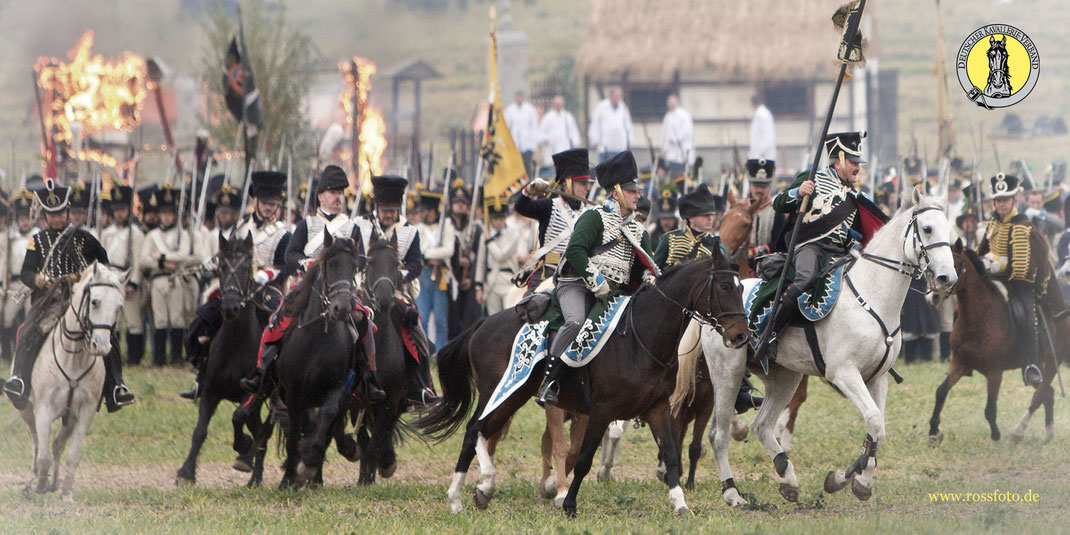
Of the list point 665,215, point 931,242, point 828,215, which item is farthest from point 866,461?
point 665,215

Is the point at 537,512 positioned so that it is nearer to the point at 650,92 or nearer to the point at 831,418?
the point at 831,418

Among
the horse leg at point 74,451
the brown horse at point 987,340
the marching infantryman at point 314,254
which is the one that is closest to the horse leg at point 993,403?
the brown horse at point 987,340

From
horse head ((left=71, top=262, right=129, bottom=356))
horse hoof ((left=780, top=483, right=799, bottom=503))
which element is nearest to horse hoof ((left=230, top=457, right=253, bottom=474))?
horse head ((left=71, top=262, right=129, bottom=356))

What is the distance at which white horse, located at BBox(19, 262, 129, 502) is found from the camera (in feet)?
33.2

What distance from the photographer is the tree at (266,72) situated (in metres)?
27.0

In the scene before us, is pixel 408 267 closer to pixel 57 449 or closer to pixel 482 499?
pixel 482 499

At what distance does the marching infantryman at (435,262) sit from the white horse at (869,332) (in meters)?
8.09

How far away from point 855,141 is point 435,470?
16.8 feet

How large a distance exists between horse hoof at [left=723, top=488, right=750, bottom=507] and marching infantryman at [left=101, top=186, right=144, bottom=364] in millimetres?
10658

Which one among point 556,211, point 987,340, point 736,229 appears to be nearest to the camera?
point 556,211

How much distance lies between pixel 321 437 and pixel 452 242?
7.81m

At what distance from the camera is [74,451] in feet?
34.3

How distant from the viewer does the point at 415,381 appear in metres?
11.5

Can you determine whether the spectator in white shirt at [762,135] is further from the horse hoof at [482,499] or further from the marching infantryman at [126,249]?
the horse hoof at [482,499]
